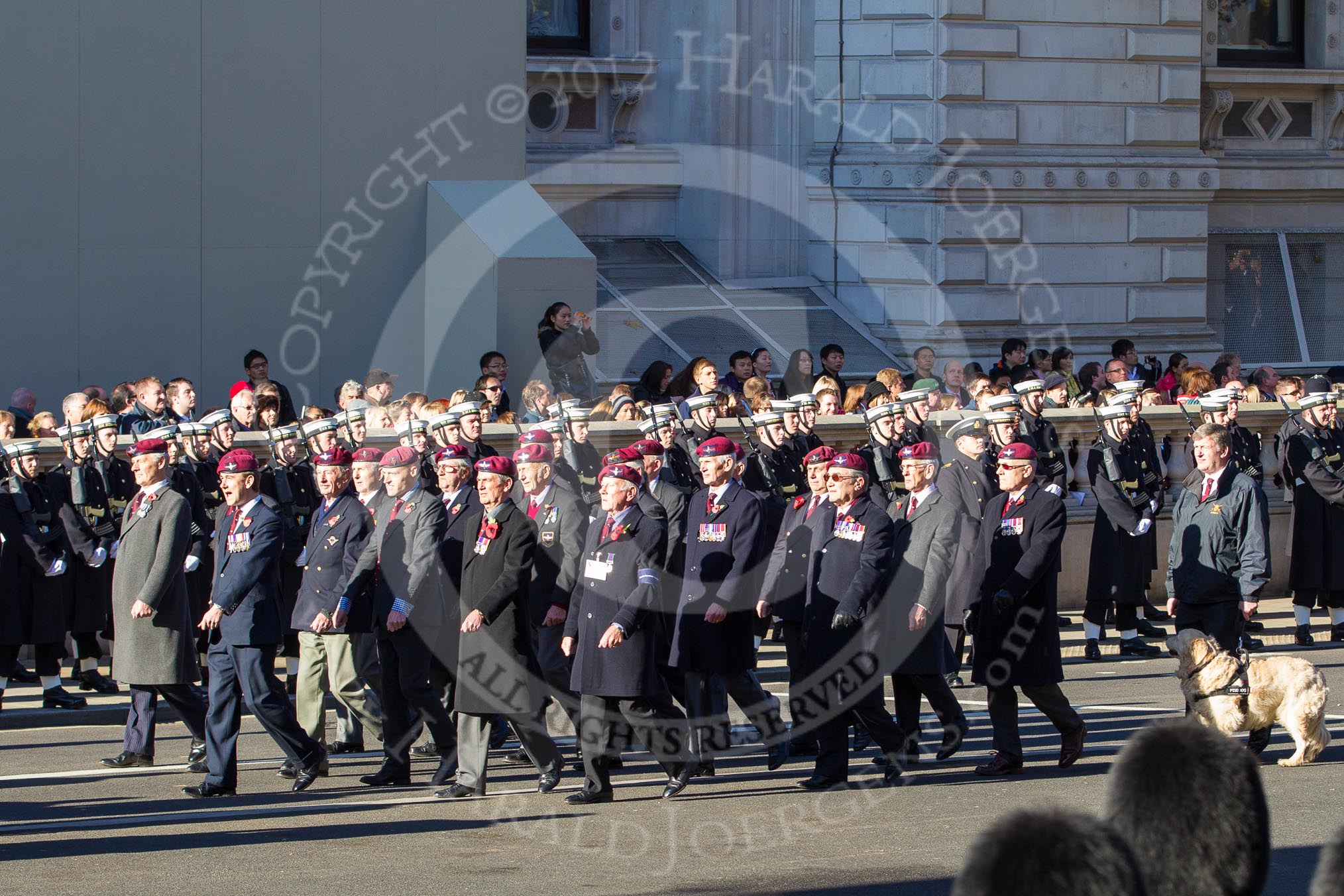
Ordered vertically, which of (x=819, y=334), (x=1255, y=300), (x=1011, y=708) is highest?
(x=1255, y=300)

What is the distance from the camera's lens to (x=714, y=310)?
2200cm

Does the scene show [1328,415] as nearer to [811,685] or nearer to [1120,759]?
[811,685]

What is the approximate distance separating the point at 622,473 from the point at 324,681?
6.81ft

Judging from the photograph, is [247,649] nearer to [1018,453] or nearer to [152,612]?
[152,612]

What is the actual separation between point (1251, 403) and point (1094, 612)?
3.28 metres

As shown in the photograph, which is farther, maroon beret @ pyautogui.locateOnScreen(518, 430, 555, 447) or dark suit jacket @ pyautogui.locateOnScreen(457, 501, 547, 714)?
maroon beret @ pyautogui.locateOnScreen(518, 430, 555, 447)

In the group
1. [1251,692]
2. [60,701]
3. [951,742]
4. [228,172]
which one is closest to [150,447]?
[60,701]

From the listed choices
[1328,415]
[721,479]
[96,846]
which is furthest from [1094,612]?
[96,846]

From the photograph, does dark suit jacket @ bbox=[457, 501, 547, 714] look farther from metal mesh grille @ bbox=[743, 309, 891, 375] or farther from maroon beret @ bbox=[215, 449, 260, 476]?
metal mesh grille @ bbox=[743, 309, 891, 375]

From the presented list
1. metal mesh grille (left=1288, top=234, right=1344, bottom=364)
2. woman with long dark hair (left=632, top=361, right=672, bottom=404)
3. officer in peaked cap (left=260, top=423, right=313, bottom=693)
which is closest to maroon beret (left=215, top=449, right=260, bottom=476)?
officer in peaked cap (left=260, top=423, right=313, bottom=693)

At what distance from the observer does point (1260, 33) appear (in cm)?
2475

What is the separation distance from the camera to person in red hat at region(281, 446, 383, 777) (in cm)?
1023

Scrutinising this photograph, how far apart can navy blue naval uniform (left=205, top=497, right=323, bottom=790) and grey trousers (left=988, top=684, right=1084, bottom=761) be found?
345 centimetres

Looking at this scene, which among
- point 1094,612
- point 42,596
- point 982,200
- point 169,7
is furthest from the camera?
point 982,200
